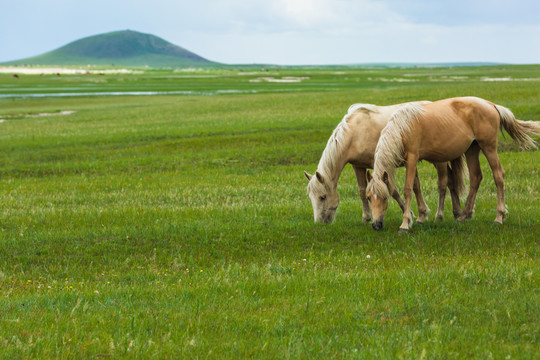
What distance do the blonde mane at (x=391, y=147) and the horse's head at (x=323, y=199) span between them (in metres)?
1.26

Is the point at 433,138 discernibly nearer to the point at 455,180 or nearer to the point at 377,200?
the point at 377,200

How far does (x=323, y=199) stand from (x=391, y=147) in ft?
6.03

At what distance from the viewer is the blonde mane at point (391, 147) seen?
32.7 feet

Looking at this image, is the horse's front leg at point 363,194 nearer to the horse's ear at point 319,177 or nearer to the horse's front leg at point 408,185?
the horse's ear at point 319,177

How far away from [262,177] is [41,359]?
43.5ft

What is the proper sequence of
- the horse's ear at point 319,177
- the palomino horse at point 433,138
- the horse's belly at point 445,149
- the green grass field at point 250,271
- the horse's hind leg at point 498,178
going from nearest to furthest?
1. the green grass field at point 250,271
2. the palomino horse at point 433,138
3. the horse's belly at point 445,149
4. the horse's hind leg at point 498,178
5. the horse's ear at point 319,177

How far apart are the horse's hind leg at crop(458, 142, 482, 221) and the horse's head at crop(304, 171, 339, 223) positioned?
8.21ft

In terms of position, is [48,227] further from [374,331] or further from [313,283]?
[374,331]

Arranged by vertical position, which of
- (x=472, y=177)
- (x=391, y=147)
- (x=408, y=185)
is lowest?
(x=472, y=177)

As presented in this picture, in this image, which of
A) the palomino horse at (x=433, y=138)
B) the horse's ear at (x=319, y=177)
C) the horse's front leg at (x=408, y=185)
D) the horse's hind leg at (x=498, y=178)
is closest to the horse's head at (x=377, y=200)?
the palomino horse at (x=433, y=138)

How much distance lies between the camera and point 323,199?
1124 cm

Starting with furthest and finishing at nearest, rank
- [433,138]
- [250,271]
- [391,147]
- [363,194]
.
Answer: [363,194]
[433,138]
[391,147]
[250,271]

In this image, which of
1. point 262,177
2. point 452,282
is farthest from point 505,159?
point 452,282

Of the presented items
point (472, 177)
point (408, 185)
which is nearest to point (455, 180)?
point (472, 177)
